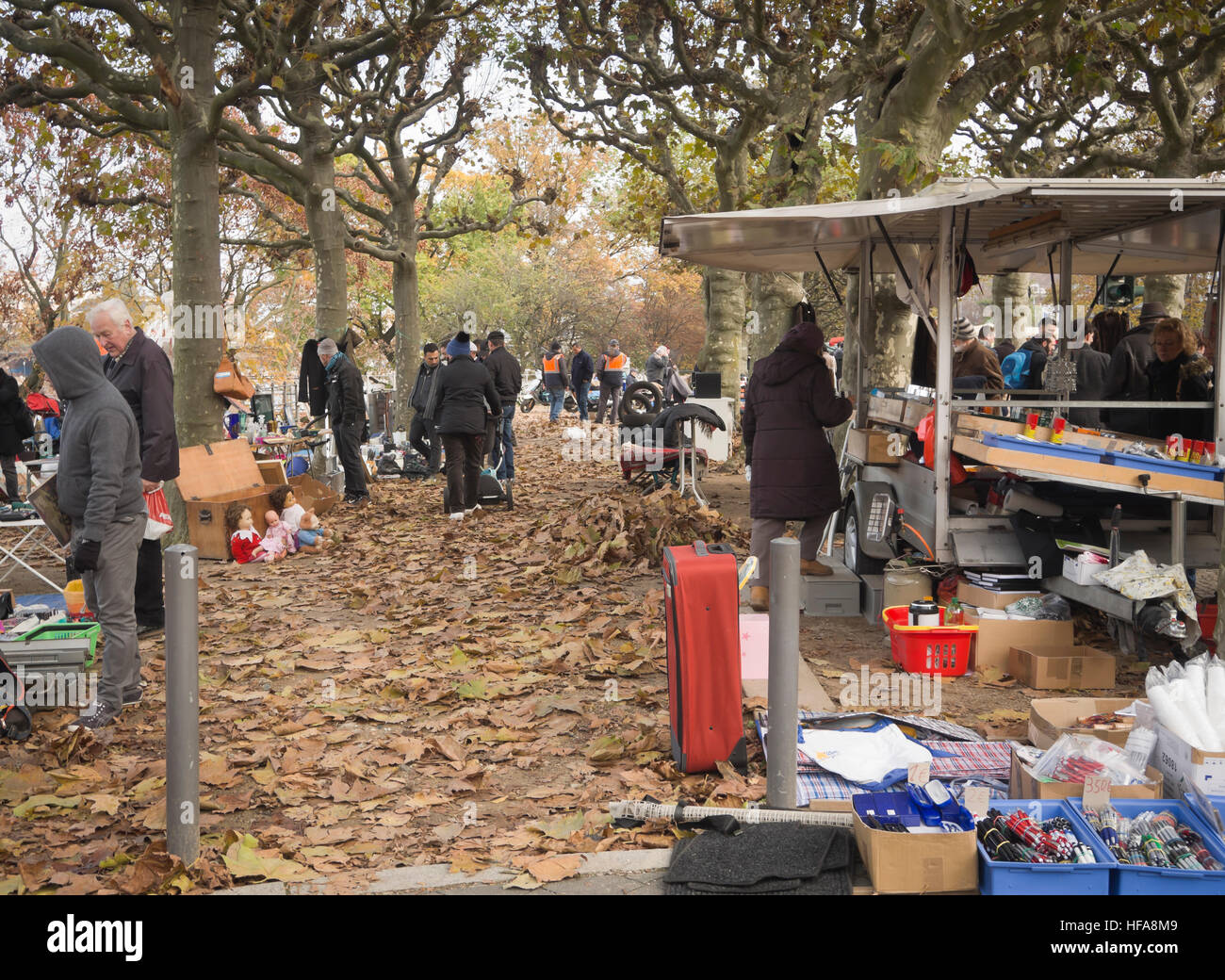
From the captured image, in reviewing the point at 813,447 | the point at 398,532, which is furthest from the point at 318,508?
the point at 813,447

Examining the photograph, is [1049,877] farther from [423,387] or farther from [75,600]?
[423,387]

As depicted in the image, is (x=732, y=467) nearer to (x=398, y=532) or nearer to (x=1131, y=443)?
(x=398, y=532)

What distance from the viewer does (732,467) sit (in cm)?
1964

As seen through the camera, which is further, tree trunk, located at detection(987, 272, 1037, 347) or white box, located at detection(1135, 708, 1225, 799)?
tree trunk, located at detection(987, 272, 1037, 347)

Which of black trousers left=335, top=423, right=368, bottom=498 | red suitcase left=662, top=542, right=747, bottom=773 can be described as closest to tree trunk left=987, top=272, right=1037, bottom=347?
black trousers left=335, top=423, right=368, bottom=498

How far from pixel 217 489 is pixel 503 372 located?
5.53 meters

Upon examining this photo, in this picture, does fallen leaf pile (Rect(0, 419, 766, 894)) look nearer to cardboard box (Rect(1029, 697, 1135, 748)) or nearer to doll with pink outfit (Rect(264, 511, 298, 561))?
doll with pink outfit (Rect(264, 511, 298, 561))

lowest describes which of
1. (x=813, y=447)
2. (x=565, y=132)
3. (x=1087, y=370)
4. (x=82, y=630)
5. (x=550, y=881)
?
(x=550, y=881)

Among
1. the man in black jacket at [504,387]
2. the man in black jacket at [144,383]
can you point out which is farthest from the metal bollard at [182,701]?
the man in black jacket at [504,387]

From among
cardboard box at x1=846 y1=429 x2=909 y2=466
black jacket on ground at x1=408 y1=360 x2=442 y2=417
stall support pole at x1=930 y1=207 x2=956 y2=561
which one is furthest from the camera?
black jacket on ground at x1=408 y1=360 x2=442 y2=417

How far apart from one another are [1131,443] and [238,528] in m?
8.62

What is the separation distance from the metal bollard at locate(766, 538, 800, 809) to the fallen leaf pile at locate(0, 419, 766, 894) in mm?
294

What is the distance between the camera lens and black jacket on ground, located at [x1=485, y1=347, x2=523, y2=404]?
16688 millimetres

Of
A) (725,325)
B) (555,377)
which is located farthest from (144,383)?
(555,377)
